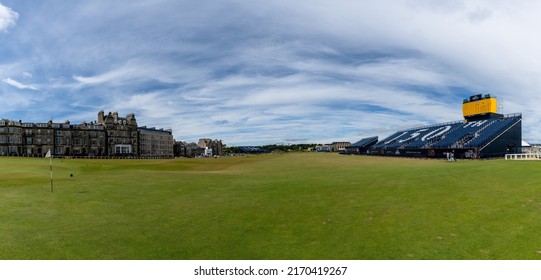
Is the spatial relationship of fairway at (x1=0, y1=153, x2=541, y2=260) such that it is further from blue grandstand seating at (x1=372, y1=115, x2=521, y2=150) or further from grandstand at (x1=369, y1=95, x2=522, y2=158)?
blue grandstand seating at (x1=372, y1=115, x2=521, y2=150)

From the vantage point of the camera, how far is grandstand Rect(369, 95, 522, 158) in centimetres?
6869

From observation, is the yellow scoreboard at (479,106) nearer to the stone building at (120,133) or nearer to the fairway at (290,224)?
the fairway at (290,224)

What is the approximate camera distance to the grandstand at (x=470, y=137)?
225 feet

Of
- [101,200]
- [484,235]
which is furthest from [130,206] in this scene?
[484,235]

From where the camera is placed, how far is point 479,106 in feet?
300

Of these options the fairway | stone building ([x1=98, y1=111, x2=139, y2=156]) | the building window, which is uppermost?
stone building ([x1=98, y1=111, x2=139, y2=156])

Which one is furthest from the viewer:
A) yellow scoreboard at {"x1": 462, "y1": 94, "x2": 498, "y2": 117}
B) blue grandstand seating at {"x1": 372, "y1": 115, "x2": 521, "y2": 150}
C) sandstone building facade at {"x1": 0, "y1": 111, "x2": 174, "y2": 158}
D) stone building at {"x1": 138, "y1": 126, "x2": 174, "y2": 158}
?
stone building at {"x1": 138, "y1": 126, "x2": 174, "y2": 158}

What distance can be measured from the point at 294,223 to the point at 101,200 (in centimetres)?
1448

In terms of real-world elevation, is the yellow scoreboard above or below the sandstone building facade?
above

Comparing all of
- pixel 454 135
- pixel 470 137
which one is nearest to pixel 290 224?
pixel 470 137

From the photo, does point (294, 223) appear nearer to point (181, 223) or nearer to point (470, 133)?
point (181, 223)

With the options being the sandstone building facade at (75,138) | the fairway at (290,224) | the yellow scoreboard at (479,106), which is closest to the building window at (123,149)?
the sandstone building facade at (75,138)

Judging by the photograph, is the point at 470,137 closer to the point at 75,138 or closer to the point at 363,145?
the point at 363,145

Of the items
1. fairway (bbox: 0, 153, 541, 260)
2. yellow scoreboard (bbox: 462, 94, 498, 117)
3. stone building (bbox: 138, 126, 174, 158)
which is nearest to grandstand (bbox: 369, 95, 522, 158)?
yellow scoreboard (bbox: 462, 94, 498, 117)
